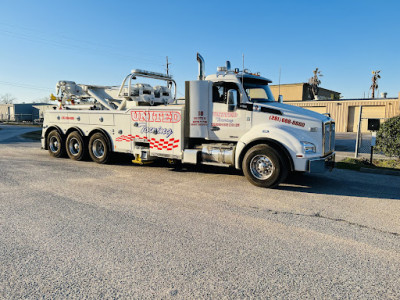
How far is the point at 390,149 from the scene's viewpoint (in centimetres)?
1033

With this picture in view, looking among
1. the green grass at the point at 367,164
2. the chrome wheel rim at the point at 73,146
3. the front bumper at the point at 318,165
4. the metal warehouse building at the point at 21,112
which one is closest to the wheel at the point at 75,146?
the chrome wheel rim at the point at 73,146

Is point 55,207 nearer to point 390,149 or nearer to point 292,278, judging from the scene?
point 292,278

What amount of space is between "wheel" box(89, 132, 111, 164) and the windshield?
4902mm

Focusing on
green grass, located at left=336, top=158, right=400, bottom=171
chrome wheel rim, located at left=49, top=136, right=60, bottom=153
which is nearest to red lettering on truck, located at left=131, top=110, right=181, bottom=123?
chrome wheel rim, located at left=49, top=136, right=60, bottom=153

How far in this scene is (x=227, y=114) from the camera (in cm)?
773

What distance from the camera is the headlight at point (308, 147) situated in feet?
21.7

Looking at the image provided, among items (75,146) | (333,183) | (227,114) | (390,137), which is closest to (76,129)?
(75,146)

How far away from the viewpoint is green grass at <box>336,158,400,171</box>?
9.84 meters

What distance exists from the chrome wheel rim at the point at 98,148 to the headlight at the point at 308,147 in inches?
260

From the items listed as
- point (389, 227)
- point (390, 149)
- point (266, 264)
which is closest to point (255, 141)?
point (389, 227)

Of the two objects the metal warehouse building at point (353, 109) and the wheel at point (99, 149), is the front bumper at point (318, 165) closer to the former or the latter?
the wheel at point (99, 149)

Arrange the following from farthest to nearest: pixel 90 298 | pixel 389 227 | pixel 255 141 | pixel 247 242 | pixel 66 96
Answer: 1. pixel 66 96
2. pixel 255 141
3. pixel 389 227
4. pixel 247 242
5. pixel 90 298

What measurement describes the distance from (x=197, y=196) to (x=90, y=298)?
3.57 m

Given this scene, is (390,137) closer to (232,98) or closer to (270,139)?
(270,139)
